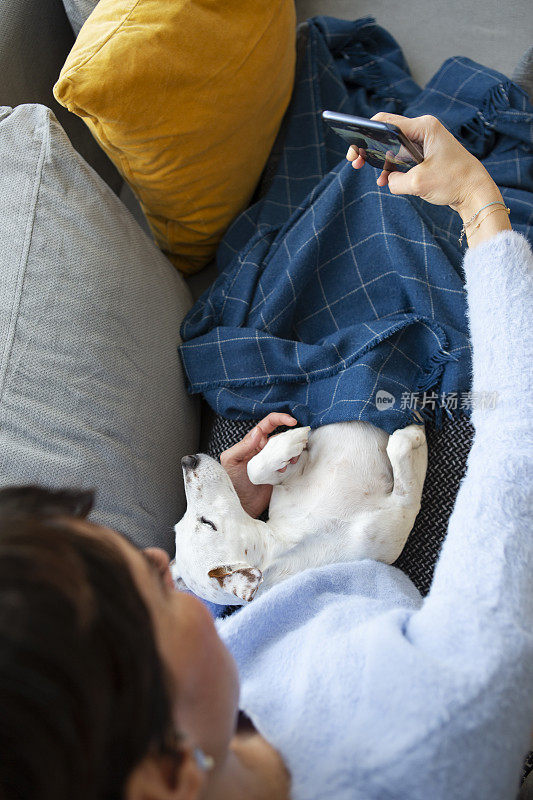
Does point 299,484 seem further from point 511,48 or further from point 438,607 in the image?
point 511,48

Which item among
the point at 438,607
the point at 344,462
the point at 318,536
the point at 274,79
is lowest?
the point at 318,536

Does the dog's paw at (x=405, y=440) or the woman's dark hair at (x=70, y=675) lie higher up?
the woman's dark hair at (x=70, y=675)

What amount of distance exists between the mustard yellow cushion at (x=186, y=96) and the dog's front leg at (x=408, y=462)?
0.71 m

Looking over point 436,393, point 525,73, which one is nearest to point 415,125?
point 436,393

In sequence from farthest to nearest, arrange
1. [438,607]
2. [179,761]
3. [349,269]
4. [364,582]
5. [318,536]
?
1. [349,269]
2. [318,536]
3. [364,582]
4. [438,607]
5. [179,761]

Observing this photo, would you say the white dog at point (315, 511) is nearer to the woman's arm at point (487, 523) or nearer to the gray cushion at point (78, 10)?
the woman's arm at point (487, 523)

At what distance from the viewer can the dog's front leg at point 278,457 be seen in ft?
3.50

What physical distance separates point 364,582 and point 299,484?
25cm

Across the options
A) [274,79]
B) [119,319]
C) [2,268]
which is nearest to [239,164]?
[274,79]

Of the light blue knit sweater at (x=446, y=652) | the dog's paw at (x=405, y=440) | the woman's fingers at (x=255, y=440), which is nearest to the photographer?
the light blue knit sweater at (x=446, y=652)

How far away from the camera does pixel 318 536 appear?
3.48ft

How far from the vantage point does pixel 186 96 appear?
3.73ft

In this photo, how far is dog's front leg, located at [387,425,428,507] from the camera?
1020mm

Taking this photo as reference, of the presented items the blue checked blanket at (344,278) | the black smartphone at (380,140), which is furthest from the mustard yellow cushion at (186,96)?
the black smartphone at (380,140)
